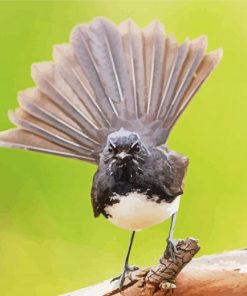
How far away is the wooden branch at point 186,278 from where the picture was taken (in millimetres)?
862

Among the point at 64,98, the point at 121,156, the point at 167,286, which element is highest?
the point at 64,98

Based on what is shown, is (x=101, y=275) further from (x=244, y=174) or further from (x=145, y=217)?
(x=244, y=174)

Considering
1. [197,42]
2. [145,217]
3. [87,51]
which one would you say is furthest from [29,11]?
[145,217]

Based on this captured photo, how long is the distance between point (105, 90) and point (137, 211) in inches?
7.3

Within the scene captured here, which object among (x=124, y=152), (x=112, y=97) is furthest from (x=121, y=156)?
(x=112, y=97)

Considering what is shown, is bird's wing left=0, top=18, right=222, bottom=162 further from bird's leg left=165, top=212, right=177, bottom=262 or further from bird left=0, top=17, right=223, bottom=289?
bird's leg left=165, top=212, right=177, bottom=262

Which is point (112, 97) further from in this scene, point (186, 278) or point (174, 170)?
point (186, 278)

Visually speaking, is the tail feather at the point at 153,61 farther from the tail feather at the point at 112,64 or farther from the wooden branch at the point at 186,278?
the wooden branch at the point at 186,278

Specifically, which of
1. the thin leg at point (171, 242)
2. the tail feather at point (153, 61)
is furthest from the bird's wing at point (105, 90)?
the thin leg at point (171, 242)

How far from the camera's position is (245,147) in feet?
3.40

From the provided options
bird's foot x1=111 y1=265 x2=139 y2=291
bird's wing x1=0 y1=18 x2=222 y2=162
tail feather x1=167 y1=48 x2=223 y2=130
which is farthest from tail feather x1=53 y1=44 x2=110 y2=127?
bird's foot x1=111 y1=265 x2=139 y2=291

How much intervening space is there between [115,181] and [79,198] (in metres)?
0.16

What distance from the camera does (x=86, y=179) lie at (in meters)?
1.02

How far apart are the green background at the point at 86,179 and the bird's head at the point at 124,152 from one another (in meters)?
0.13
